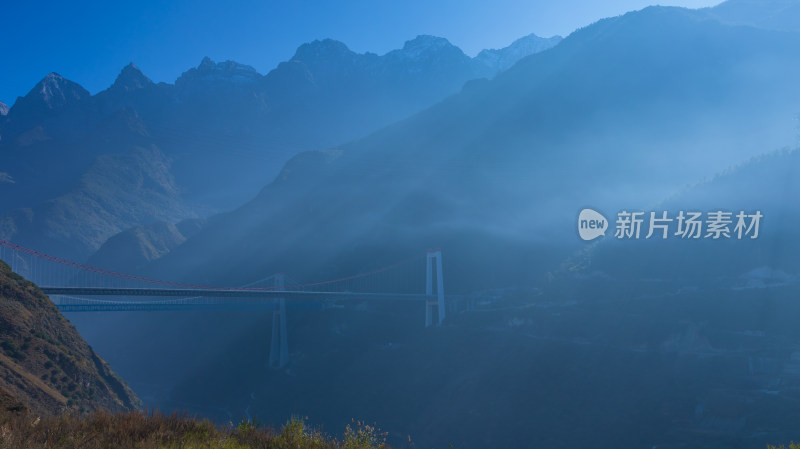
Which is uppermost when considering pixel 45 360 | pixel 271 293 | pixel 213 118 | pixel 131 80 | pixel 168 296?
pixel 131 80

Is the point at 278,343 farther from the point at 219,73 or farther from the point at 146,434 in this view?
the point at 219,73

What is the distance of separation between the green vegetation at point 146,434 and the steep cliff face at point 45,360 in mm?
13550

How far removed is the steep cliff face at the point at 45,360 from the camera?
19812 millimetres

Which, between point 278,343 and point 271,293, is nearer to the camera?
point 271,293

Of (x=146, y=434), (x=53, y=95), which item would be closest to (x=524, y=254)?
(x=146, y=434)

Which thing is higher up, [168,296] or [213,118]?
[213,118]

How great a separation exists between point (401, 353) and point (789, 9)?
101 meters

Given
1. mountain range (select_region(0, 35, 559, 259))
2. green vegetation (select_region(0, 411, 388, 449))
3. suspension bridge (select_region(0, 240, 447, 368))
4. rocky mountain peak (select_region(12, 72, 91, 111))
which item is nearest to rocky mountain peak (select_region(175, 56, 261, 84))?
mountain range (select_region(0, 35, 559, 259))

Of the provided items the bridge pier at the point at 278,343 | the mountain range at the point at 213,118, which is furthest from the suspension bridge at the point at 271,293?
the mountain range at the point at 213,118

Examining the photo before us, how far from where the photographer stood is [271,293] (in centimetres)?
4988

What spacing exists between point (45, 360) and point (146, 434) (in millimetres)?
20468

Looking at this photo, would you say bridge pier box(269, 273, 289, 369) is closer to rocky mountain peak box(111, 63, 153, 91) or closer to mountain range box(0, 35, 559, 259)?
mountain range box(0, 35, 559, 259)

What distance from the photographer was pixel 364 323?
65.4 m

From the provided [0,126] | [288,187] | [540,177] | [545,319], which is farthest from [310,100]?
[545,319]
